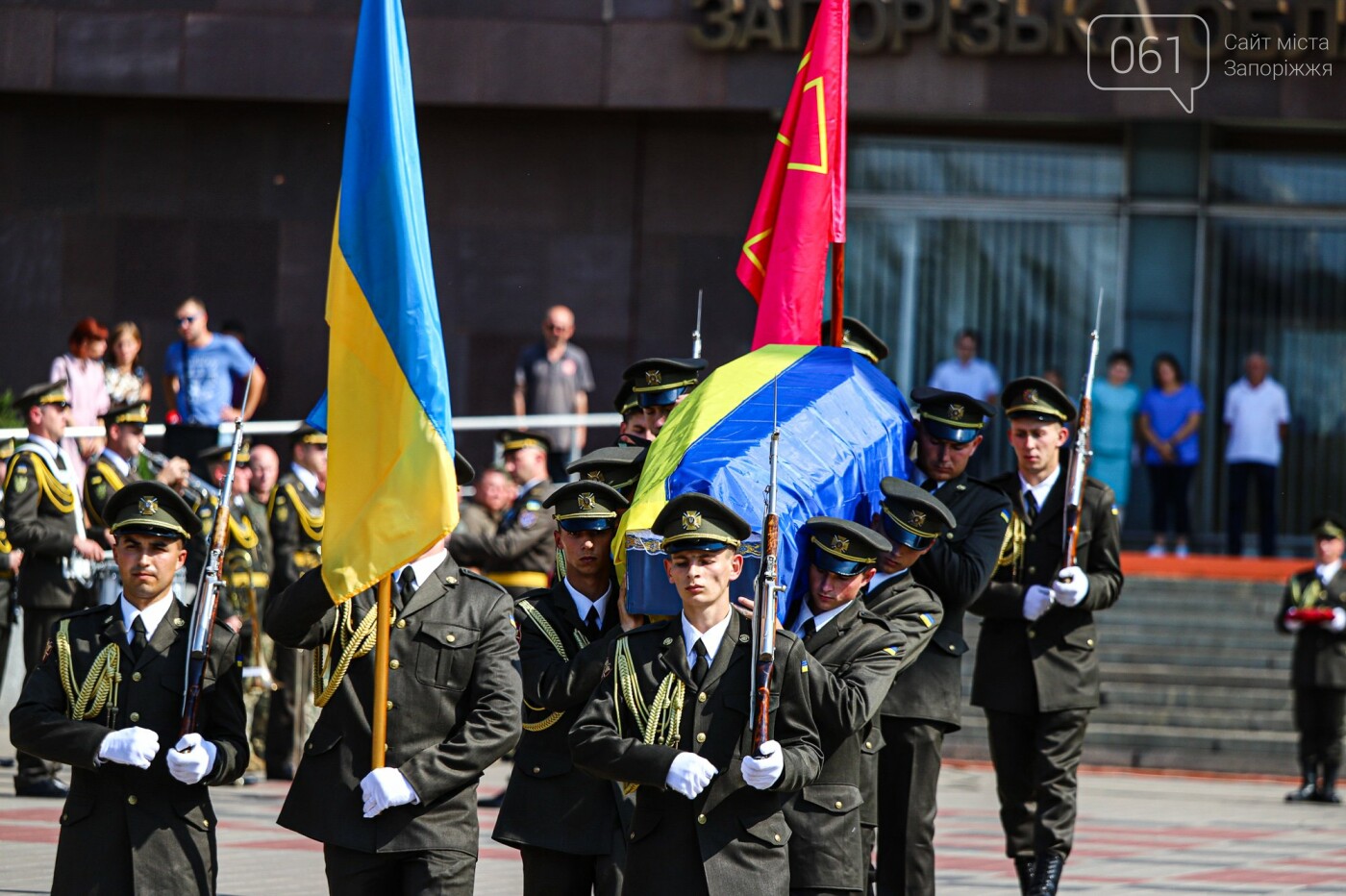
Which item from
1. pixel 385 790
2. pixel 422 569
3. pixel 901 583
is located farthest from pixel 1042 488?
pixel 385 790

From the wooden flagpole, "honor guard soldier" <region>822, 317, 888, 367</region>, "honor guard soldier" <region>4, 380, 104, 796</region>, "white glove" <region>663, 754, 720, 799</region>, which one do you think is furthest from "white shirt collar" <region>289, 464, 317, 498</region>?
"white glove" <region>663, 754, 720, 799</region>

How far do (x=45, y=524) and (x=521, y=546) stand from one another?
108 inches

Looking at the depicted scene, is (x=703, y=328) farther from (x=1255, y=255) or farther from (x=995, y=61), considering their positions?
(x=1255, y=255)

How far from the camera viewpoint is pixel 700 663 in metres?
5.79

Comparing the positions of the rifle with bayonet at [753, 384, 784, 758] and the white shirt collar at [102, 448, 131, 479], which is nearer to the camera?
the rifle with bayonet at [753, 384, 784, 758]

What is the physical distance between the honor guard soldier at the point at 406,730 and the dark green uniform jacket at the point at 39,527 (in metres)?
5.43

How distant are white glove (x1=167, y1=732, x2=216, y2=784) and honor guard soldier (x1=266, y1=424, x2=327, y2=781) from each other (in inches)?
258

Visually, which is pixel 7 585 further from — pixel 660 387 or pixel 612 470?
pixel 612 470

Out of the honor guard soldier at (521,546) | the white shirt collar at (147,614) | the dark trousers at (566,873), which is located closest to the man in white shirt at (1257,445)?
the honor guard soldier at (521,546)

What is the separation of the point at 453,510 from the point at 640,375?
1651 millimetres

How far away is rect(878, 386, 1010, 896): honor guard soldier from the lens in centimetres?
791

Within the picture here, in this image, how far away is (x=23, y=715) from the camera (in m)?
6.05

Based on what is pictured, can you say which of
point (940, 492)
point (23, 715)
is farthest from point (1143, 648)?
point (23, 715)
